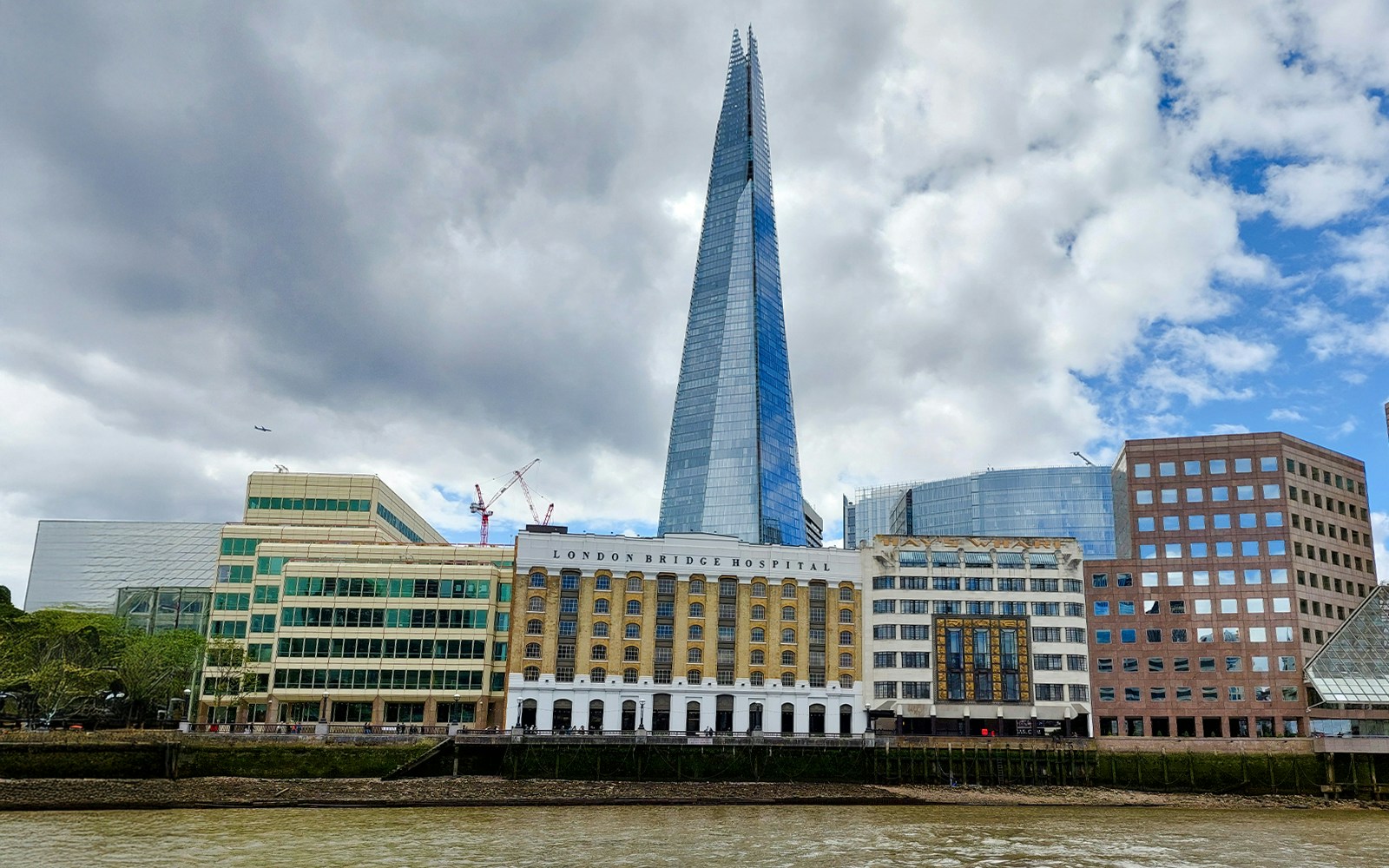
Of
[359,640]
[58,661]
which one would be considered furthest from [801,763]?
[58,661]

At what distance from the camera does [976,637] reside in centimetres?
12081

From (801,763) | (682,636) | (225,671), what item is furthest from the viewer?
(682,636)

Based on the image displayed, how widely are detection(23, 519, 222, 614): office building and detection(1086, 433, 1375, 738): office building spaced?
141 meters

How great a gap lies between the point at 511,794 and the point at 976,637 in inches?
2344

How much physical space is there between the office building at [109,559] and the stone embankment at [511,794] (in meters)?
100

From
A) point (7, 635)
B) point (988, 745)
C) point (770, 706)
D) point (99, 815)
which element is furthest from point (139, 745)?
point (988, 745)

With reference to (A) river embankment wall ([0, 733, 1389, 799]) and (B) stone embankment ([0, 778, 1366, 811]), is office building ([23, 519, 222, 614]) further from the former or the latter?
(B) stone embankment ([0, 778, 1366, 811])

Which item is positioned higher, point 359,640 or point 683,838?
point 359,640

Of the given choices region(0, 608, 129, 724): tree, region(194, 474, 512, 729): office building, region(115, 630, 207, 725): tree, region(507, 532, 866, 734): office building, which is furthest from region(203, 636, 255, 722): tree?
region(507, 532, 866, 734): office building

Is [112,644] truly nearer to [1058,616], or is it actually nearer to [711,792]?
[711,792]

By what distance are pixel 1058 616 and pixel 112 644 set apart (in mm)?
115050

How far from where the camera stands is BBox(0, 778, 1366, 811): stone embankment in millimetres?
77500

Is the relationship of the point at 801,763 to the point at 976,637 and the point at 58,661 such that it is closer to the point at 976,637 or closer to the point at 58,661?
the point at 976,637

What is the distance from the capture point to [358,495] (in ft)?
453
